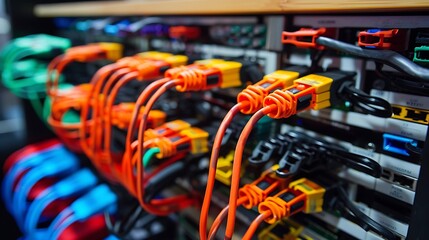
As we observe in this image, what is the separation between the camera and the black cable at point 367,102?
40cm

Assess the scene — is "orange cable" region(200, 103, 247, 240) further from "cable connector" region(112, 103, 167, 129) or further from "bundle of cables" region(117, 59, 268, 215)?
"cable connector" region(112, 103, 167, 129)

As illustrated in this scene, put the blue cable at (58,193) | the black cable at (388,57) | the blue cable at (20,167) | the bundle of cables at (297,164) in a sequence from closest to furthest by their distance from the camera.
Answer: the black cable at (388,57), the bundle of cables at (297,164), the blue cable at (58,193), the blue cable at (20,167)

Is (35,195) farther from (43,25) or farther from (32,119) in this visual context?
(43,25)

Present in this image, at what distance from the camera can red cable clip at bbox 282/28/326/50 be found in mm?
447

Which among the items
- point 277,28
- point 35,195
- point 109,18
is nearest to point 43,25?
point 109,18

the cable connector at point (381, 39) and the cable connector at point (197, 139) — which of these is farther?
the cable connector at point (197, 139)

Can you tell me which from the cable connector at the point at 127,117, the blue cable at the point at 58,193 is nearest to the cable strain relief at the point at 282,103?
the cable connector at the point at 127,117

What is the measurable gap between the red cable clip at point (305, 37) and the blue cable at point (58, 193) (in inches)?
24.4

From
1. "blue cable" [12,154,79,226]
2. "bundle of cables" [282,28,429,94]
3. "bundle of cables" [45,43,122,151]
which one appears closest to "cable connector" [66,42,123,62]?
"bundle of cables" [45,43,122,151]

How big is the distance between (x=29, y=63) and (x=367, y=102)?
1071 millimetres

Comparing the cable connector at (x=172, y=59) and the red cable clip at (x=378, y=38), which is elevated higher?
the red cable clip at (x=378, y=38)

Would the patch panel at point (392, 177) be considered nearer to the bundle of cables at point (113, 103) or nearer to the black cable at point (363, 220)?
the black cable at point (363, 220)

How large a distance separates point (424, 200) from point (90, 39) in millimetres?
972

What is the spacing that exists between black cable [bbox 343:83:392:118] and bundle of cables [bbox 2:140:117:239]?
0.56 meters
